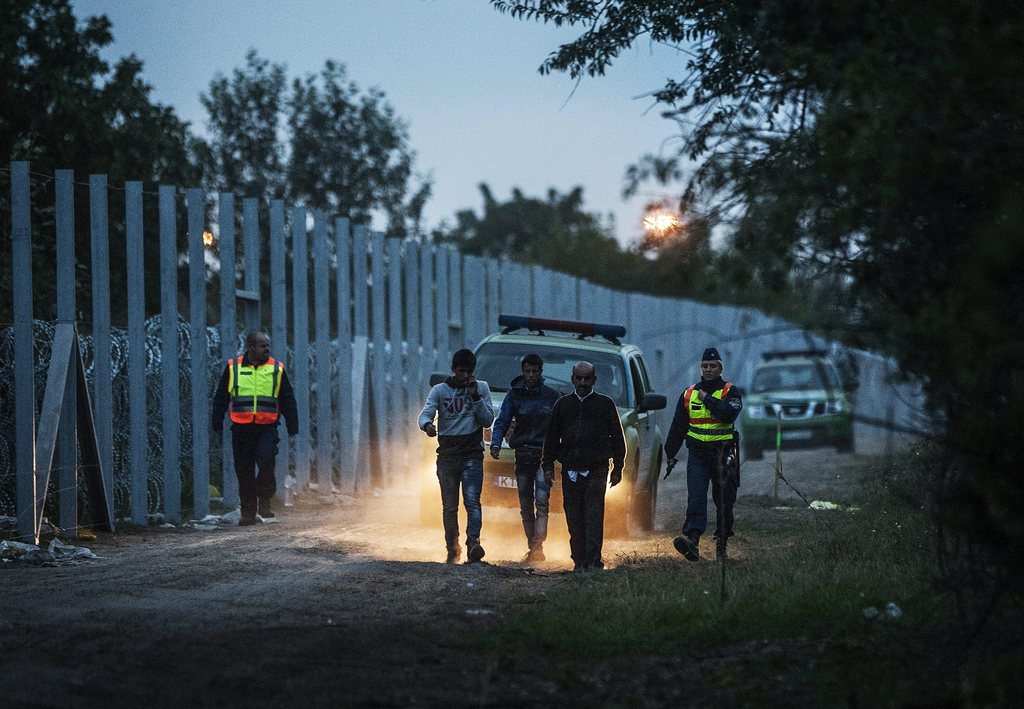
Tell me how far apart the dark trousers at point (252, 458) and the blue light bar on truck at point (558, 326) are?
101 inches

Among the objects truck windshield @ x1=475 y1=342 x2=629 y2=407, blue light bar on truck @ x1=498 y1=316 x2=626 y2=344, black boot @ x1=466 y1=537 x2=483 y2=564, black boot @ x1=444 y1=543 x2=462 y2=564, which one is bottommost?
black boot @ x1=444 y1=543 x2=462 y2=564

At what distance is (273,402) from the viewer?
44.4 feet

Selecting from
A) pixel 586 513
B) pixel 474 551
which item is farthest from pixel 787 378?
pixel 474 551

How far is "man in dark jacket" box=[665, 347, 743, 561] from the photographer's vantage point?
11.3 meters

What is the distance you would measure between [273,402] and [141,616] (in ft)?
19.7

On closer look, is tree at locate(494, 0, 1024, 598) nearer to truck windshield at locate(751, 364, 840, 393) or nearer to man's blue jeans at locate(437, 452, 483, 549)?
man's blue jeans at locate(437, 452, 483, 549)

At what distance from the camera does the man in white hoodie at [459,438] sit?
1116cm

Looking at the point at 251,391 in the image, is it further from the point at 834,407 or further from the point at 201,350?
the point at 834,407

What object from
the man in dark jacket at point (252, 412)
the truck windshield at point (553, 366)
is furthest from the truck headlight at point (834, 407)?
the man in dark jacket at point (252, 412)

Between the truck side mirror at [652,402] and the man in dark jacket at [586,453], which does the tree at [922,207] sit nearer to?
the man in dark jacket at [586,453]

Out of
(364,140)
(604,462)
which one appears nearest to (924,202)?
(604,462)

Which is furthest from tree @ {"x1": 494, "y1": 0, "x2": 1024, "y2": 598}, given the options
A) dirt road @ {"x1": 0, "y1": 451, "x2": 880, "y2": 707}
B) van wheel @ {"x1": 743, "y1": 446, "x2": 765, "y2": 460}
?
van wheel @ {"x1": 743, "y1": 446, "x2": 765, "y2": 460}

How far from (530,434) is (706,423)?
57.6 inches

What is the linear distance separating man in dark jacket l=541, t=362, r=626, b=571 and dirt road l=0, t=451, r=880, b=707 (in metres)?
0.33
